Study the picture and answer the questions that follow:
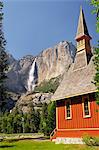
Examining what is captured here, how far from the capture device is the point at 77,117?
2302 centimetres

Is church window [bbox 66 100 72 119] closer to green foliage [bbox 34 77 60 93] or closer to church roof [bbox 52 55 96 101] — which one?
church roof [bbox 52 55 96 101]

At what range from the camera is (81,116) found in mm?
22531

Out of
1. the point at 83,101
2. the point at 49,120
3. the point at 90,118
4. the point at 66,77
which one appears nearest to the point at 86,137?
the point at 90,118

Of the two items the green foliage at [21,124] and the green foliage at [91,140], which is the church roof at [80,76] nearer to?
the green foliage at [91,140]

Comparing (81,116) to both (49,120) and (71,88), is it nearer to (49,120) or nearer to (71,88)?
(71,88)

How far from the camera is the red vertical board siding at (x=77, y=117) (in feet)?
69.4

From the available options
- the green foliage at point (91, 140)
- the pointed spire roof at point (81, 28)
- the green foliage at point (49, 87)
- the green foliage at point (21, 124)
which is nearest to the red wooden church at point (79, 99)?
the pointed spire roof at point (81, 28)

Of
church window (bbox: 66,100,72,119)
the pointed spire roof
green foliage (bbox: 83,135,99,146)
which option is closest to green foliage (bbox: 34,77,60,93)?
the pointed spire roof

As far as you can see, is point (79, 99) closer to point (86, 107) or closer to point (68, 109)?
point (86, 107)

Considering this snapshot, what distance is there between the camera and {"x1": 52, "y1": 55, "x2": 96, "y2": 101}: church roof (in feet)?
72.9

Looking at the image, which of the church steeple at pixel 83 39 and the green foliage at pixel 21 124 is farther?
the green foliage at pixel 21 124

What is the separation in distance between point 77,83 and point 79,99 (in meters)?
1.97

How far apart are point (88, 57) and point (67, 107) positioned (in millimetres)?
6432

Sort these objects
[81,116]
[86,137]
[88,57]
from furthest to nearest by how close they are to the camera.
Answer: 1. [88,57]
2. [81,116]
3. [86,137]
